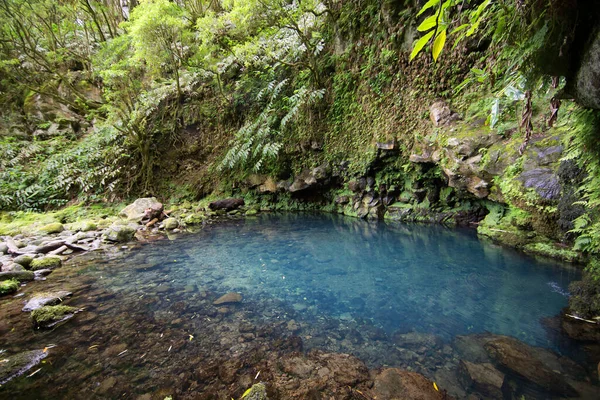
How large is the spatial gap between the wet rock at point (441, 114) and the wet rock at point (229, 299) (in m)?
6.35

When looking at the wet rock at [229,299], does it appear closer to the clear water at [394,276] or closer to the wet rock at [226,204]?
the clear water at [394,276]

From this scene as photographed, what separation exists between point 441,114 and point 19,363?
8300 mm

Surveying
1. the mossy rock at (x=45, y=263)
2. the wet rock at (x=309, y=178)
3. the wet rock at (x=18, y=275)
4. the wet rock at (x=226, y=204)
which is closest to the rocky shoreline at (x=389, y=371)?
the wet rock at (x=18, y=275)

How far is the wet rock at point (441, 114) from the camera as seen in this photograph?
21.6 ft

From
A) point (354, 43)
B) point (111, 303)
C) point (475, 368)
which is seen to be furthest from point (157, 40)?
point (475, 368)

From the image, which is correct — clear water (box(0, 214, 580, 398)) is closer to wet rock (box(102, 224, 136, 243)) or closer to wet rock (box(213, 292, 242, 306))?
wet rock (box(213, 292, 242, 306))

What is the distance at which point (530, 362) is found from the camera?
7.00ft

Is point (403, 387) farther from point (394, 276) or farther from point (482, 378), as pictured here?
point (394, 276)

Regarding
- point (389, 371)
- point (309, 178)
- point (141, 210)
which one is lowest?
point (389, 371)

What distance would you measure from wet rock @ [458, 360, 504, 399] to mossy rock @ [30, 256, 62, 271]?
6.19 meters

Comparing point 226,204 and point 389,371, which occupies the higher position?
point 226,204

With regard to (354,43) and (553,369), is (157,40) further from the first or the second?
(553,369)

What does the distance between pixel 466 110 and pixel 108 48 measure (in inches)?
449

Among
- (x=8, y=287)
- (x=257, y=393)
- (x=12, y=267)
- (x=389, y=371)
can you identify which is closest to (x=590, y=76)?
(x=389, y=371)
